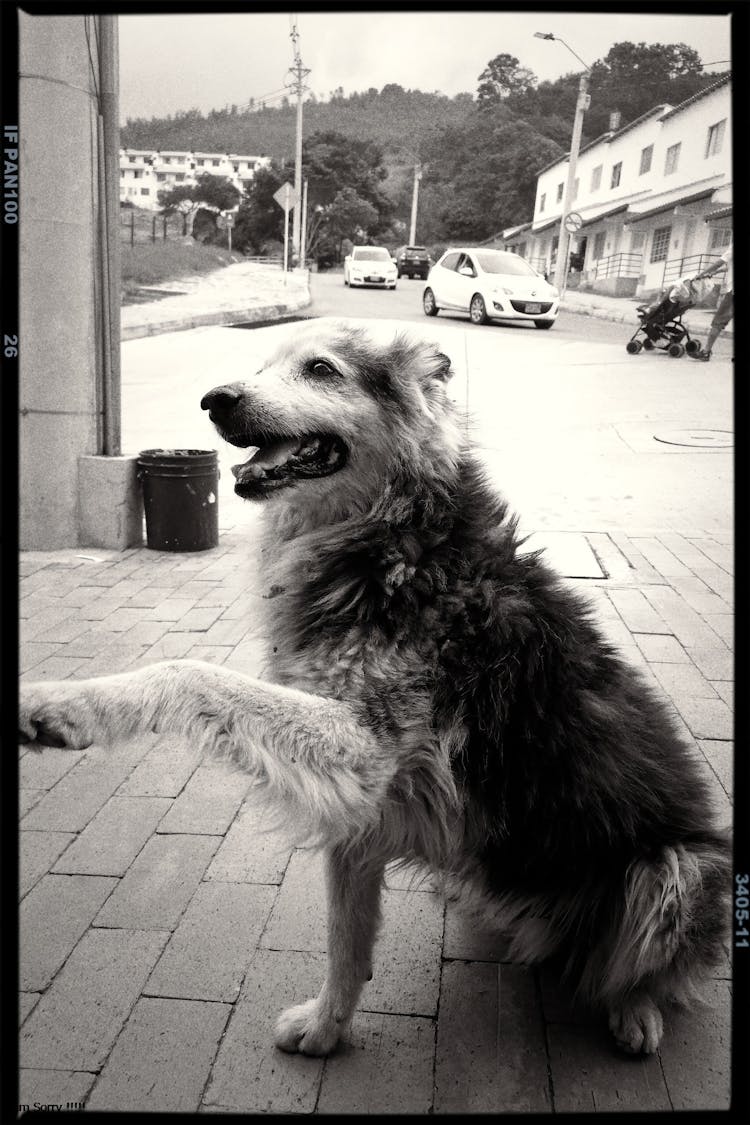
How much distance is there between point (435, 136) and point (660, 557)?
4496mm

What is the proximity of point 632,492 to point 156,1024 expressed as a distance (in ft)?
24.4

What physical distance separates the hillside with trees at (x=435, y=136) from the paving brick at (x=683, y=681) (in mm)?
2761

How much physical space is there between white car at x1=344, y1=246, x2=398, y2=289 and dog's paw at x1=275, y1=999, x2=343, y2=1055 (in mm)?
14700

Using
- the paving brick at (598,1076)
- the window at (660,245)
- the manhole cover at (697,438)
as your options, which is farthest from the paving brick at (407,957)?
the window at (660,245)

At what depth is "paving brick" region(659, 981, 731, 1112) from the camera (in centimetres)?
194

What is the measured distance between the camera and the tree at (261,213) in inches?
234

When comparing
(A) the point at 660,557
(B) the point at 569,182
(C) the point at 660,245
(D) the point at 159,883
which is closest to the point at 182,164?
(D) the point at 159,883

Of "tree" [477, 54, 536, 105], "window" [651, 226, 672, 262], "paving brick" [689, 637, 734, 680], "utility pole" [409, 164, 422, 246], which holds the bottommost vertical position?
"paving brick" [689, 637, 734, 680]

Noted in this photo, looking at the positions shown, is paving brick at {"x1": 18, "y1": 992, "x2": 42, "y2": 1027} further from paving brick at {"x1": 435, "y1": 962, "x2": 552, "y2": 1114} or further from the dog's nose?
the dog's nose

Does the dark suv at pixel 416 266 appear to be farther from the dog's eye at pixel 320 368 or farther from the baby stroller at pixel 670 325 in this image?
the dog's eye at pixel 320 368

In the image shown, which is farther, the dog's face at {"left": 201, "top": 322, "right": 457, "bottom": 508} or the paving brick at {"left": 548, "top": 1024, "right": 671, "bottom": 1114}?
the dog's face at {"left": 201, "top": 322, "right": 457, "bottom": 508}

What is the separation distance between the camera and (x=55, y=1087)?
192 cm

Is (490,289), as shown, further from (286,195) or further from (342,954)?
(342,954)

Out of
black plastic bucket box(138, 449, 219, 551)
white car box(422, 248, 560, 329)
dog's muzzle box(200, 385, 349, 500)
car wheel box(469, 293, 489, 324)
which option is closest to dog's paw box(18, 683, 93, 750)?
dog's muzzle box(200, 385, 349, 500)
